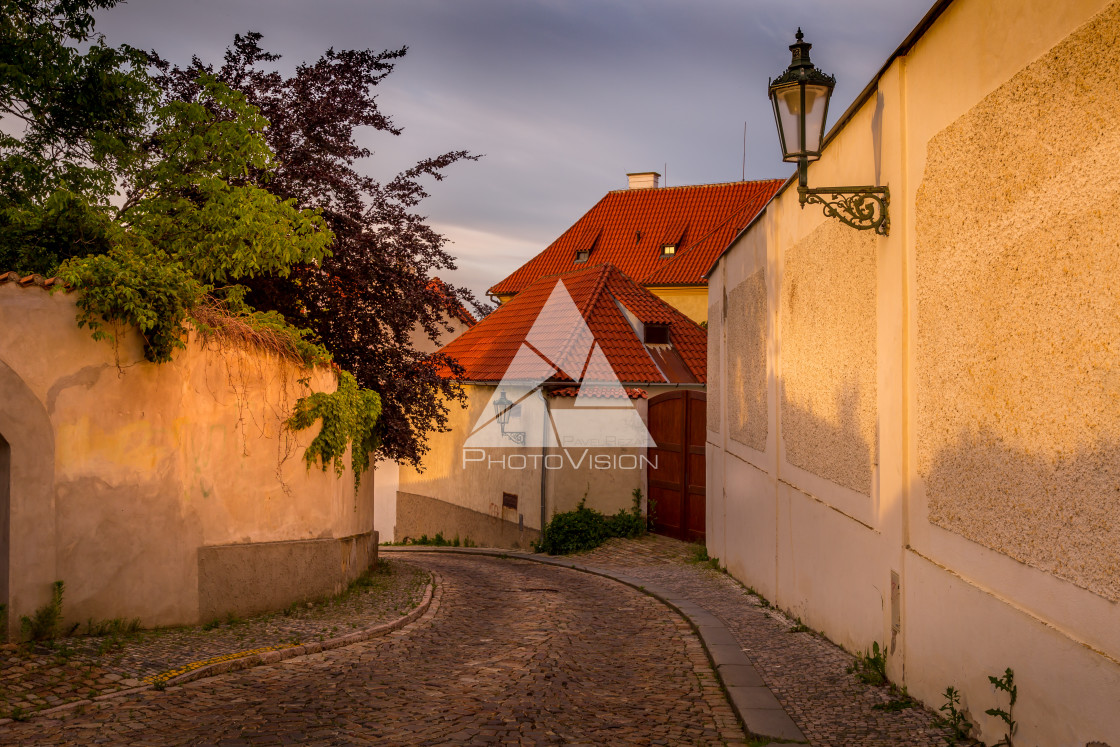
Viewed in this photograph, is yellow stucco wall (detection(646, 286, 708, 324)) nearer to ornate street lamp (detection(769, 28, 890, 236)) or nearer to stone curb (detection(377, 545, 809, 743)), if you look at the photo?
stone curb (detection(377, 545, 809, 743))

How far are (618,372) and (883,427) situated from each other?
12.3 m

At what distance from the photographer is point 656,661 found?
8.22m

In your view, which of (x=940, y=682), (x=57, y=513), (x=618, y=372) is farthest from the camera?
(x=618, y=372)

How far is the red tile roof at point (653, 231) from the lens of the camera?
34.6 meters

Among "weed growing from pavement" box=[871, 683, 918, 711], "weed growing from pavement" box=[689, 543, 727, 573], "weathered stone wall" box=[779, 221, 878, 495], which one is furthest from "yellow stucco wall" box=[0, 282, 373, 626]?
"weed growing from pavement" box=[689, 543, 727, 573]

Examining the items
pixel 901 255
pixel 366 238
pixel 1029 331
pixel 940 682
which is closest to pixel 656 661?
pixel 940 682

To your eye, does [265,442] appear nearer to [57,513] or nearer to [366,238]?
[57,513]

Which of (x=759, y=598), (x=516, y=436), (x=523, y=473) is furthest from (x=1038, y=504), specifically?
(x=516, y=436)

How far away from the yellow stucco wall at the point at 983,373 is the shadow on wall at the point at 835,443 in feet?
0.12

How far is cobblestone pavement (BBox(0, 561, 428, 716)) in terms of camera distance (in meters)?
6.38

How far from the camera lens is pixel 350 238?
12344 millimetres

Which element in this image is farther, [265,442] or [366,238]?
[366,238]

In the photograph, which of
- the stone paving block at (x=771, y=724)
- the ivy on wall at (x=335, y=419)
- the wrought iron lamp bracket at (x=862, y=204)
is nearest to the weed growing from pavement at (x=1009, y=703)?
the stone paving block at (x=771, y=724)

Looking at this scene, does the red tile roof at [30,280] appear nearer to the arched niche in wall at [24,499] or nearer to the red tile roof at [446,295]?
the arched niche in wall at [24,499]
